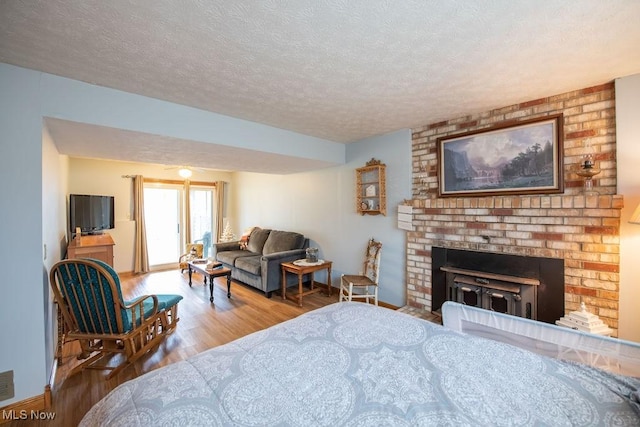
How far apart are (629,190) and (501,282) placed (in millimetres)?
1225

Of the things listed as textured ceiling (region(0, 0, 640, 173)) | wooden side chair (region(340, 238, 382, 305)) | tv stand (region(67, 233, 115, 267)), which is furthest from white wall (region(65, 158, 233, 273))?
wooden side chair (region(340, 238, 382, 305))

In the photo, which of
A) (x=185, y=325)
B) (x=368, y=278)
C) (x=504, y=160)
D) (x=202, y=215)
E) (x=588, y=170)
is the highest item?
(x=504, y=160)

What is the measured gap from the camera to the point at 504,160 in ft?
8.82

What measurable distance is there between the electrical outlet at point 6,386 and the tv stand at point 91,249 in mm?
2174

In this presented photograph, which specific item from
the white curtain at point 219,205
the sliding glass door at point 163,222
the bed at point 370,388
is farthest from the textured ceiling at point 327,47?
the white curtain at point 219,205

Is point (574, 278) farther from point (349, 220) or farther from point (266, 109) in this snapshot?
point (266, 109)

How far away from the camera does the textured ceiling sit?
1335 millimetres

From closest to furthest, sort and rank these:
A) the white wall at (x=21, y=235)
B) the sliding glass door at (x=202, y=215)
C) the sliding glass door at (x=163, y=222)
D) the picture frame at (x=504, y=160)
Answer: the white wall at (x=21, y=235) → the picture frame at (x=504, y=160) → the sliding glass door at (x=163, y=222) → the sliding glass door at (x=202, y=215)

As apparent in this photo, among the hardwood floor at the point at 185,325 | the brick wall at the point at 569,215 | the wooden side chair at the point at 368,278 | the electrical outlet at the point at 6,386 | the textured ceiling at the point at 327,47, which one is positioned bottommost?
the hardwood floor at the point at 185,325

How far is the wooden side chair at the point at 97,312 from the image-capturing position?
82.1 inches

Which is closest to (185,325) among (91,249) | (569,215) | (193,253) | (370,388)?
(91,249)

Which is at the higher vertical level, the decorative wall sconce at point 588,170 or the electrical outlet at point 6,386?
the decorative wall sconce at point 588,170

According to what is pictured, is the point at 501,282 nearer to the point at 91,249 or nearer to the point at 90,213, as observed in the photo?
the point at 91,249

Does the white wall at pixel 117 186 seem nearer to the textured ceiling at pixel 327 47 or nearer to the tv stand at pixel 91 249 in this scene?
the tv stand at pixel 91 249
